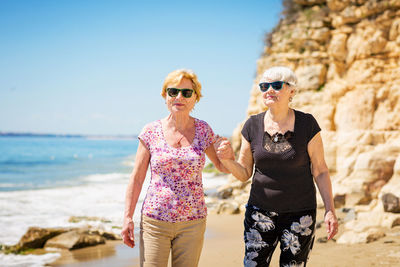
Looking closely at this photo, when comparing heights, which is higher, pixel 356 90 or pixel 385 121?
pixel 356 90

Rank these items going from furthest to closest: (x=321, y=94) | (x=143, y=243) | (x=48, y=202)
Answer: (x=48, y=202) < (x=321, y=94) < (x=143, y=243)

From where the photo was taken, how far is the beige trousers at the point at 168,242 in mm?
2842

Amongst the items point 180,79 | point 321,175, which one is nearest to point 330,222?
point 321,175

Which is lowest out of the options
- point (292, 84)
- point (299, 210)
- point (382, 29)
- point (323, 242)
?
point (323, 242)

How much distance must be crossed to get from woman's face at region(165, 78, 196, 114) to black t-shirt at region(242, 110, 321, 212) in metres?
0.62

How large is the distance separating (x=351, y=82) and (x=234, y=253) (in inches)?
295

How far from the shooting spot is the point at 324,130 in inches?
466

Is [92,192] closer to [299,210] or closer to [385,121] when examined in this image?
[385,121]

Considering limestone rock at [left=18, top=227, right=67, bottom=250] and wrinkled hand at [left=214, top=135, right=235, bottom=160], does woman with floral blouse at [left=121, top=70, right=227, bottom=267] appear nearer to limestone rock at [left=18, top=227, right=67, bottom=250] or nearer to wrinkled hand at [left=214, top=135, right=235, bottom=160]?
wrinkled hand at [left=214, top=135, right=235, bottom=160]

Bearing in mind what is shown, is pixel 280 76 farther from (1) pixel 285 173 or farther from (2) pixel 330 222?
(2) pixel 330 222

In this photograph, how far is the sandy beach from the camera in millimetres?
5590

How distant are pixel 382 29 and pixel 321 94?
259cm


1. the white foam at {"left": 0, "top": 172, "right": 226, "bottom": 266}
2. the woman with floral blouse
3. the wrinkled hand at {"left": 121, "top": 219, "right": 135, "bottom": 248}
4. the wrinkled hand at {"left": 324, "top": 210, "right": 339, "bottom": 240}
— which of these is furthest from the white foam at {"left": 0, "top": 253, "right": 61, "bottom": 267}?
the wrinkled hand at {"left": 324, "top": 210, "right": 339, "bottom": 240}

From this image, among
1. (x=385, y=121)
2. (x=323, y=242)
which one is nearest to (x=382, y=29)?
(x=385, y=121)
